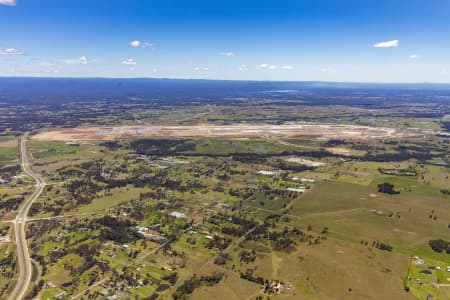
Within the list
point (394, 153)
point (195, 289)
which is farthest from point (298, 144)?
point (195, 289)

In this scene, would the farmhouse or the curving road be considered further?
the farmhouse

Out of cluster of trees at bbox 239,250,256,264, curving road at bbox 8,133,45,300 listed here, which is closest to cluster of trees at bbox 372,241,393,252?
cluster of trees at bbox 239,250,256,264

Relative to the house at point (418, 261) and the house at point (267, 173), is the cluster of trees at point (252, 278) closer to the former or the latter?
the house at point (418, 261)

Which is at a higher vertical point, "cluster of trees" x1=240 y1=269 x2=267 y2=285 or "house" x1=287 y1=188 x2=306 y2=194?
"house" x1=287 y1=188 x2=306 y2=194

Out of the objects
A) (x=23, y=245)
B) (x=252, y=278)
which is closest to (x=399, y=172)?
(x=252, y=278)

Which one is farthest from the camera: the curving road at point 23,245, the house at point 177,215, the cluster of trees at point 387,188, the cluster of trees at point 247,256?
the cluster of trees at point 387,188

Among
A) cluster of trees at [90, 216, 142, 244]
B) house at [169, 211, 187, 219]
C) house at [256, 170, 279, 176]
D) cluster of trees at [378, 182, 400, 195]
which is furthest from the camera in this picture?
house at [256, 170, 279, 176]

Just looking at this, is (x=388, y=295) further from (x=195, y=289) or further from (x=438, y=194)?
(x=438, y=194)

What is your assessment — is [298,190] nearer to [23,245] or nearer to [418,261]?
[418,261]

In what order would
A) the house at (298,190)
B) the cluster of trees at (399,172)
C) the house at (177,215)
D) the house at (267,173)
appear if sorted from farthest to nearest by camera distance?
the cluster of trees at (399,172), the house at (267,173), the house at (298,190), the house at (177,215)

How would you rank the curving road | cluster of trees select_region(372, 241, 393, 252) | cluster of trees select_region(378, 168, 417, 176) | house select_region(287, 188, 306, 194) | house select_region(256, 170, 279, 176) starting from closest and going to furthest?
the curving road < cluster of trees select_region(372, 241, 393, 252) < house select_region(287, 188, 306, 194) < house select_region(256, 170, 279, 176) < cluster of trees select_region(378, 168, 417, 176)

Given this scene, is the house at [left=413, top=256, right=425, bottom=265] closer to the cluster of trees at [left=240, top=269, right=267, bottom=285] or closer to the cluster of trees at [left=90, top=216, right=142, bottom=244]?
the cluster of trees at [left=240, top=269, right=267, bottom=285]

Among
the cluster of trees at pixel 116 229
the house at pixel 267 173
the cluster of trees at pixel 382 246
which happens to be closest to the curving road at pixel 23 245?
the cluster of trees at pixel 116 229
